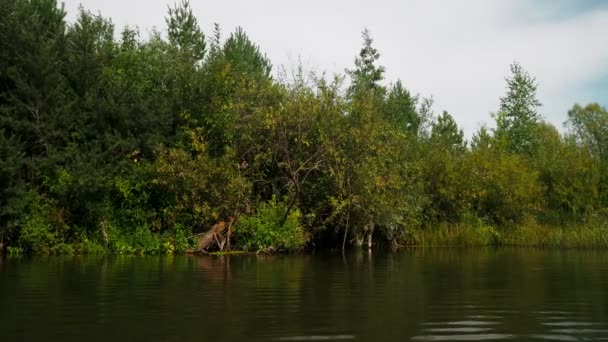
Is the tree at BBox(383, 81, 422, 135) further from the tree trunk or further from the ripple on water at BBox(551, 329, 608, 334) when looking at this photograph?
the ripple on water at BBox(551, 329, 608, 334)

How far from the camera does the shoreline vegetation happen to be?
87.7 feet

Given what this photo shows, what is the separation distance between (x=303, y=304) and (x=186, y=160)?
17609 mm

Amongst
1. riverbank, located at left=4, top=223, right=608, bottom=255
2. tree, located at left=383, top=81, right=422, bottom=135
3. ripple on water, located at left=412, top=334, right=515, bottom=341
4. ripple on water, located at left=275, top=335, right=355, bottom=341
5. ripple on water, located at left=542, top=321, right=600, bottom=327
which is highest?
tree, located at left=383, top=81, right=422, bottom=135

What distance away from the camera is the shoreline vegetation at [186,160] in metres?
26.7

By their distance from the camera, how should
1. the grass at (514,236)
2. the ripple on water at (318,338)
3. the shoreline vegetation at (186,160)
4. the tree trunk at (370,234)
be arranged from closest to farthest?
the ripple on water at (318,338), the shoreline vegetation at (186,160), the tree trunk at (370,234), the grass at (514,236)

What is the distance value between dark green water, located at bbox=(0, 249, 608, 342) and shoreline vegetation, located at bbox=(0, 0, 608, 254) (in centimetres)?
916

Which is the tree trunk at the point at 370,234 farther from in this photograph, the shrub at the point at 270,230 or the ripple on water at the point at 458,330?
the ripple on water at the point at 458,330

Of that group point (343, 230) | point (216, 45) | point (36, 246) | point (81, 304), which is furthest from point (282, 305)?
point (216, 45)

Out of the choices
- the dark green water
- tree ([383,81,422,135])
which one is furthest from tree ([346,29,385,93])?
the dark green water

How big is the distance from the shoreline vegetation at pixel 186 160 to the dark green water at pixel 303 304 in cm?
916

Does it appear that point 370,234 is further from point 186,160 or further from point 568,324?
Answer: point 568,324

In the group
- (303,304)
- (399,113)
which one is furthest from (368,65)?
(303,304)

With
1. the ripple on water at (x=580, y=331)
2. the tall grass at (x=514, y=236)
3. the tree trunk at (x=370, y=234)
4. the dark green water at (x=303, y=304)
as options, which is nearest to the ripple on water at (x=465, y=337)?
the dark green water at (x=303, y=304)

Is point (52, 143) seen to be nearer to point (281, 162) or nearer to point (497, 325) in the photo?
point (281, 162)
